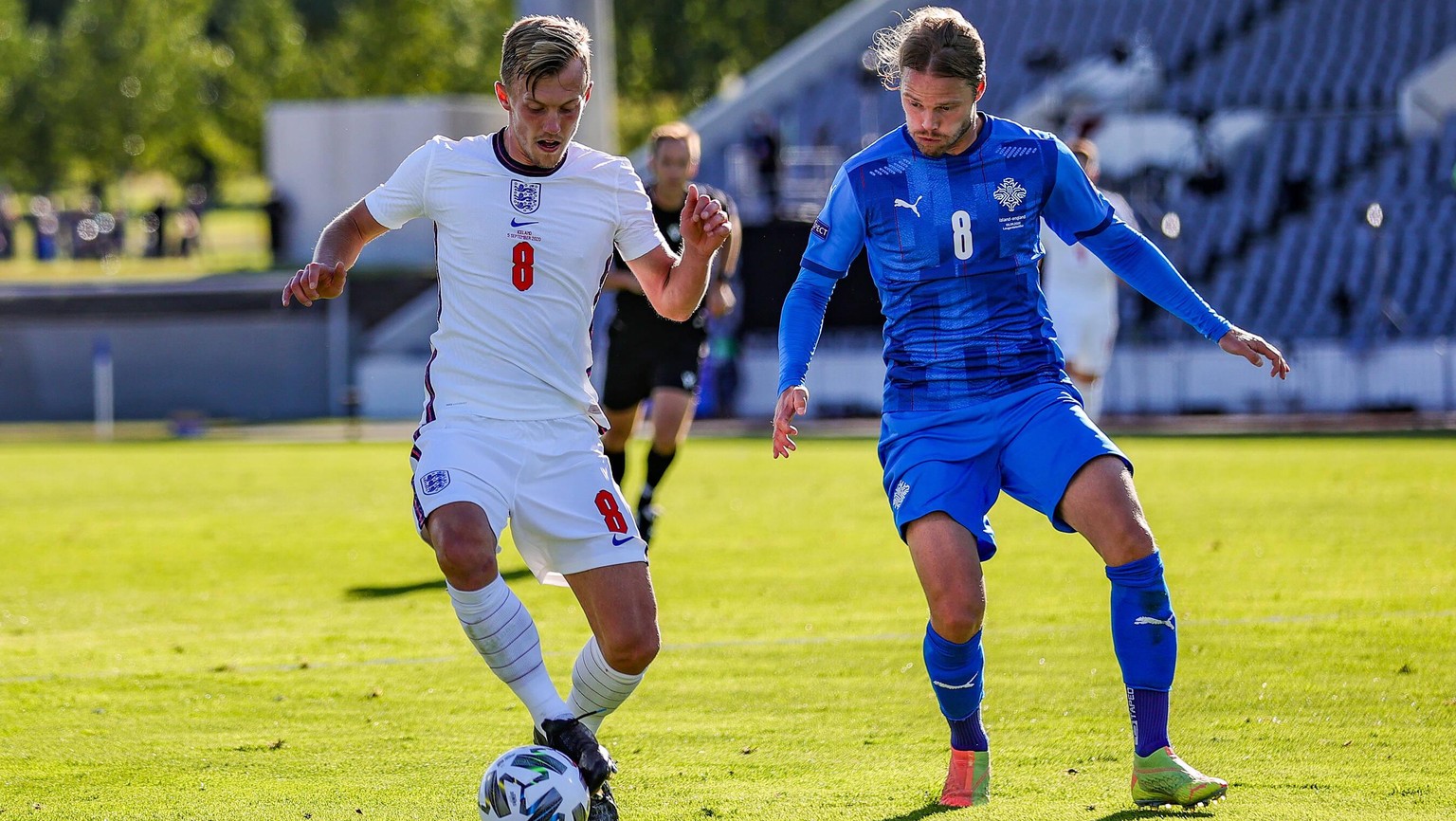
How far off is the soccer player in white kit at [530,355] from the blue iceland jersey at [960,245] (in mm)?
493

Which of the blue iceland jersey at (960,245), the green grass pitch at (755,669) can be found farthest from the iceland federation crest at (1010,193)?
the green grass pitch at (755,669)

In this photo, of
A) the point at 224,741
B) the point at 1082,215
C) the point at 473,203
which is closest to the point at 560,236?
the point at 473,203

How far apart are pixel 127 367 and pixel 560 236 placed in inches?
1204

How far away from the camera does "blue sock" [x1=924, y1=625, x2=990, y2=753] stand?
5188mm

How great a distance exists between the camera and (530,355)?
204 inches

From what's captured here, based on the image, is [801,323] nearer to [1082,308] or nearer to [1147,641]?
[1147,641]

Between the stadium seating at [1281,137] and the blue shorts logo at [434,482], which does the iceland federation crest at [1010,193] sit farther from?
the stadium seating at [1281,137]

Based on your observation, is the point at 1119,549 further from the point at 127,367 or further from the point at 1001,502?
the point at 127,367

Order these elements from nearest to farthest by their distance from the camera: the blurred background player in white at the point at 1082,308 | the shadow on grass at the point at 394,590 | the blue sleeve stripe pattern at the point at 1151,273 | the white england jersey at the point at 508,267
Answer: the white england jersey at the point at 508,267
the blue sleeve stripe pattern at the point at 1151,273
the shadow on grass at the point at 394,590
the blurred background player in white at the point at 1082,308

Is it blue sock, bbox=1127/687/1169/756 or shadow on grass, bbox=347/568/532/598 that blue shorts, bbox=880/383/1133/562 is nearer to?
blue sock, bbox=1127/687/1169/756

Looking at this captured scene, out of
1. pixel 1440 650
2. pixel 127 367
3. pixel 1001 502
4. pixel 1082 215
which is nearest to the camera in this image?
pixel 1082 215

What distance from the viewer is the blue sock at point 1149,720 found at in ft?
16.5

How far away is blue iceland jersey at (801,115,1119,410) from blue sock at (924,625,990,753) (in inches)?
26.0

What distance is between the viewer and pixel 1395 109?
100 ft
